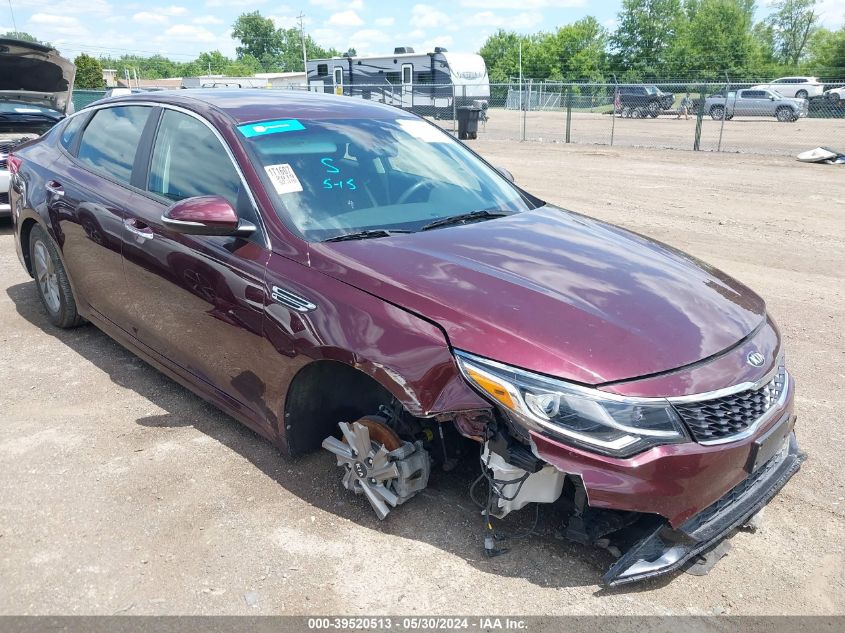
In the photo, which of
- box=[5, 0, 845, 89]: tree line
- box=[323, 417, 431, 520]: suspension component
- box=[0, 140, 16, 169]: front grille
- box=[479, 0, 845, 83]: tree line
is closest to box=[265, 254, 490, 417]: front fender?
box=[323, 417, 431, 520]: suspension component

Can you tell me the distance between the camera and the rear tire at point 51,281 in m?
4.79

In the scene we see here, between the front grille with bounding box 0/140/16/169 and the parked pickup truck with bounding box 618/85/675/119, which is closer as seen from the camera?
the front grille with bounding box 0/140/16/169

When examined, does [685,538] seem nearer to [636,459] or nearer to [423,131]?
[636,459]

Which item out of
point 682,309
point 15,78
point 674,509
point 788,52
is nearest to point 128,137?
point 682,309

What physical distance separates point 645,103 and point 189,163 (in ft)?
108

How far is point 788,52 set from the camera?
8719 cm

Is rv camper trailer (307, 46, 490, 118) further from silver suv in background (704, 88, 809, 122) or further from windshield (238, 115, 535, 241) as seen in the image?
windshield (238, 115, 535, 241)

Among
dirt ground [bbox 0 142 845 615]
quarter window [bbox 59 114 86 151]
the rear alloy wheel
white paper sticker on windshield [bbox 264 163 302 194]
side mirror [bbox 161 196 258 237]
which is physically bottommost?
dirt ground [bbox 0 142 845 615]

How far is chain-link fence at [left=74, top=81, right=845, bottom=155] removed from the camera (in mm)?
23422

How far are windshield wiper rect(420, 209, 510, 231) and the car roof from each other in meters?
0.89

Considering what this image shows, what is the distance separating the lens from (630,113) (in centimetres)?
3331

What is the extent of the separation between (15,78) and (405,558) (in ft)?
27.4

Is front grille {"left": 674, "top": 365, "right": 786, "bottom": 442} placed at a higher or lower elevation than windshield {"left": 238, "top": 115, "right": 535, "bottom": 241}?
lower

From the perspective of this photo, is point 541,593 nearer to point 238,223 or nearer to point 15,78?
point 238,223
